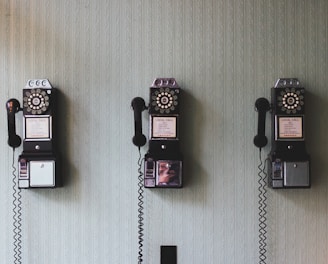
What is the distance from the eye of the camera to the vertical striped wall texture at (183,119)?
6.64ft

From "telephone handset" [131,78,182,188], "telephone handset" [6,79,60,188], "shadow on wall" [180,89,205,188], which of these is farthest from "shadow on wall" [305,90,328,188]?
"telephone handset" [6,79,60,188]

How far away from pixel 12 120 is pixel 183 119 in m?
0.85

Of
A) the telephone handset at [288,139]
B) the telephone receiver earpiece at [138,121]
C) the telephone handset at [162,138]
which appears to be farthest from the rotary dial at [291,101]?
the telephone receiver earpiece at [138,121]

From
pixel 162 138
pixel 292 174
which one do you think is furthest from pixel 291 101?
pixel 162 138

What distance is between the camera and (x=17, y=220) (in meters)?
2.05

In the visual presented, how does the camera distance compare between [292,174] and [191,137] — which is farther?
[191,137]

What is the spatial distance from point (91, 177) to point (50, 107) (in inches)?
16.1

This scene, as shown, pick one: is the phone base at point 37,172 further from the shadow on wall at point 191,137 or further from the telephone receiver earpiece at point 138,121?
the shadow on wall at point 191,137

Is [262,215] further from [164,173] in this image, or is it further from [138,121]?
[138,121]

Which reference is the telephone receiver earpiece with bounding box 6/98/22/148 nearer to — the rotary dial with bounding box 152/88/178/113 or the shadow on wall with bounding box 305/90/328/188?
the rotary dial with bounding box 152/88/178/113

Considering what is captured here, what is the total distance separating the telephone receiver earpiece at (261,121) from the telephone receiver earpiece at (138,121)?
558 mm

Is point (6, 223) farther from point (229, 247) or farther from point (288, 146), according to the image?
point (288, 146)

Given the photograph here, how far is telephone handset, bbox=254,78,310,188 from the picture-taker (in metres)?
1.93

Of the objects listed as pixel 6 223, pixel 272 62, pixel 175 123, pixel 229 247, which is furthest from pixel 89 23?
pixel 229 247
